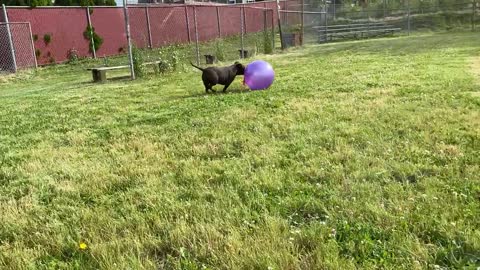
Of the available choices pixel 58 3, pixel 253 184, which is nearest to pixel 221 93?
pixel 253 184

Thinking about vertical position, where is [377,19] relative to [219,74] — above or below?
above

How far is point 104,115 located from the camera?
695cm

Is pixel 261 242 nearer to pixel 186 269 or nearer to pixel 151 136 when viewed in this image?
pixel 186 269

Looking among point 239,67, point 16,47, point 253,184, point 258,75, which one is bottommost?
Result: point 253,184

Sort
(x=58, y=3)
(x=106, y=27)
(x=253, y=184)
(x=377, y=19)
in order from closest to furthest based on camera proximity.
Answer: (x=253, y=184) < (x=58, y=3) < (x=106, y=27) < (x=377, y=19)

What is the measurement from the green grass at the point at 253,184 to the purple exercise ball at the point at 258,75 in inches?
45.7

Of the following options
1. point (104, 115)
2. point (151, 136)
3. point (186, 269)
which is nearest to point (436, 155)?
point (186, 269)

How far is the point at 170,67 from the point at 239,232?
1051 cm

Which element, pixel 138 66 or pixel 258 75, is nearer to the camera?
pixel 258 75

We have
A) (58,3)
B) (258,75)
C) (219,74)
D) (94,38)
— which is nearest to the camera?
(258,75)

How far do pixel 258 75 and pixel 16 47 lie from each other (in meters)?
11.9

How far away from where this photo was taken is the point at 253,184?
3436 mm

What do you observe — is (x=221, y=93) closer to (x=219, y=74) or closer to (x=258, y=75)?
(x=219, y=74)

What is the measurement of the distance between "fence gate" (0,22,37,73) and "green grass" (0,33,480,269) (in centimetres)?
986
